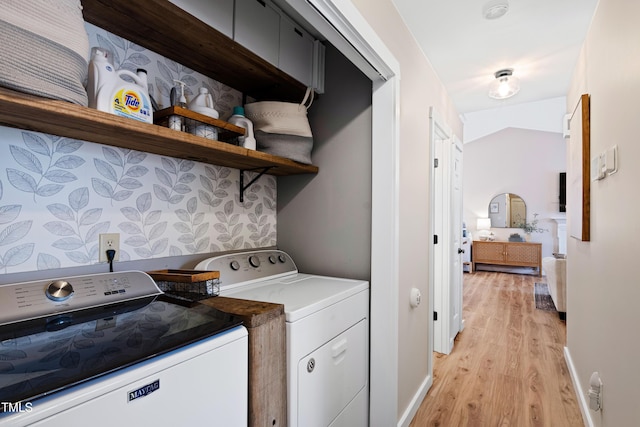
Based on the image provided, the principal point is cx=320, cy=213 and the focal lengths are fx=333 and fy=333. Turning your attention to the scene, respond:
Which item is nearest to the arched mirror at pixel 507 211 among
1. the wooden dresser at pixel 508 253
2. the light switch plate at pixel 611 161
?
the wooden dresser at pixel 508 253

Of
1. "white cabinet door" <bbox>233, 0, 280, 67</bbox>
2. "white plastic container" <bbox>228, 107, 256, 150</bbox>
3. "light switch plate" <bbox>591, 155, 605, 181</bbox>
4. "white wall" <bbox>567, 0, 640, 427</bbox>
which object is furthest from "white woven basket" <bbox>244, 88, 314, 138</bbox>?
"light switch plate" <bbox>591, 155, 605, 181</bbox>

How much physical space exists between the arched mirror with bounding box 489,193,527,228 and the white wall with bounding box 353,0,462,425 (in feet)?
18.9

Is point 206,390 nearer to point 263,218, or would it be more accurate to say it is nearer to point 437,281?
point 263,218

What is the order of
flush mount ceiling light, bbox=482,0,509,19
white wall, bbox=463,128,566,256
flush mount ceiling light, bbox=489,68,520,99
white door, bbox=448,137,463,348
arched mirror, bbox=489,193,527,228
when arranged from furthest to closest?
arched mirror, bbox=489,193,527,228 → white wall, bbox=463,128,566,256 → white door, bbox=448,137,463,348 → flush mount ceiling light, bbox=489,68,520,99 → flush mount ceiling light, bbox=482,0,509,19

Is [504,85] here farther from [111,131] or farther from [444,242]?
[111,131]

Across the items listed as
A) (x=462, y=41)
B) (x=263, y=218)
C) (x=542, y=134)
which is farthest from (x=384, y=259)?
(x=542, y=134)

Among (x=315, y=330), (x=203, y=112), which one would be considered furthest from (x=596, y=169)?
(x=203, y=112)

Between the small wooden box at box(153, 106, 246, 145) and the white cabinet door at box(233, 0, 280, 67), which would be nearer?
the small wooden box at box(153, 106, 246, 145)

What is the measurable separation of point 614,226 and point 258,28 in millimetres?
1731

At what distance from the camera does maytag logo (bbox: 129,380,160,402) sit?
68 cm

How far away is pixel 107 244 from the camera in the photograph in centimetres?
125

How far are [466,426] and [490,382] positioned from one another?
628 millimetres

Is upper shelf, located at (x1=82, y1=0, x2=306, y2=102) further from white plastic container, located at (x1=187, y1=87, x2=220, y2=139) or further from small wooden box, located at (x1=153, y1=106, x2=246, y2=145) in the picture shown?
small wooden box, located at (x1=153, y1=106, x2=246, y2=145)

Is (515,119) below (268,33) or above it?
above
